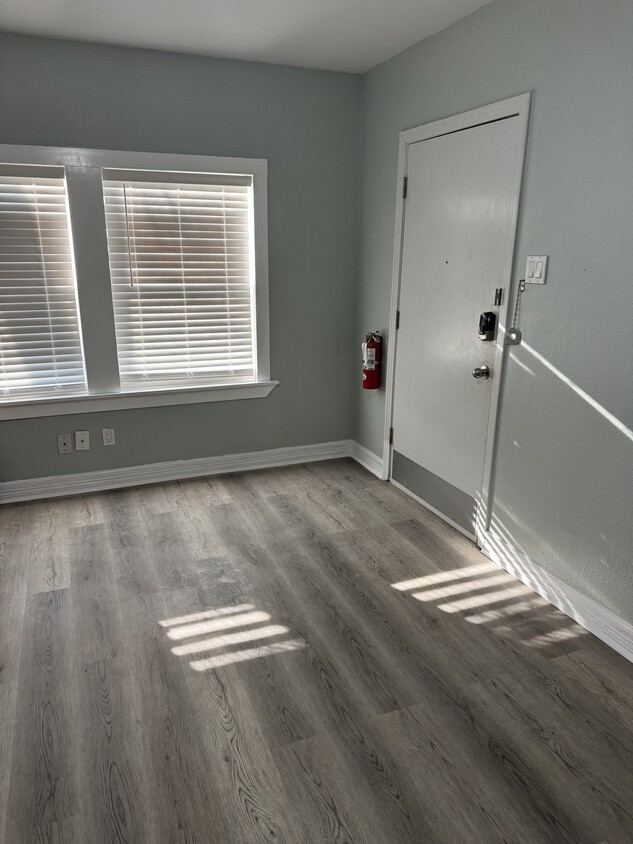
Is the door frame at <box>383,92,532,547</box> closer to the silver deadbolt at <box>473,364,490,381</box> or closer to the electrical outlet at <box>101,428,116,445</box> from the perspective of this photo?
the silver deadbolt at <box>473,364,490,381</box>

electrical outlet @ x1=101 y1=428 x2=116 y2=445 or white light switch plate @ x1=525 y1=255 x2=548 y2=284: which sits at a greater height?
white light switch plate @ x1=525 y1=255 x2=548 y2=284

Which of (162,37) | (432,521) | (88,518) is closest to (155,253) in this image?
(162,37)

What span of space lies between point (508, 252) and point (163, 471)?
2545 millimetres

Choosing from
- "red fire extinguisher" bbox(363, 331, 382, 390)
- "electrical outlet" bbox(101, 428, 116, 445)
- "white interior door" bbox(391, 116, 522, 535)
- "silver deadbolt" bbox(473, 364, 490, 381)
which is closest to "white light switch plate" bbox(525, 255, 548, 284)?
"white interior door" bbox(391, 116, 522, 535)

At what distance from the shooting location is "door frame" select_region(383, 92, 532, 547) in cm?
259

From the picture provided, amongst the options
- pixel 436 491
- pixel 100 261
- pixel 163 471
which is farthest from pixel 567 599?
pixel 100 261

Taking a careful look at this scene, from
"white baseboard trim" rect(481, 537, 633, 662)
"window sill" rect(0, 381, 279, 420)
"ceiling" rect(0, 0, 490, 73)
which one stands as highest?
"ceiling" rect(0, 0, 490, 73)

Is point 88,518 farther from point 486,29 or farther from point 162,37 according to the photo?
point 486,29

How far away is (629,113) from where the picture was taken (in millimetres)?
2082

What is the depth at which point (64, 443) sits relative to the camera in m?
3.66

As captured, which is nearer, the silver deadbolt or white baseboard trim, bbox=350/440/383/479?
the silver deadbolt

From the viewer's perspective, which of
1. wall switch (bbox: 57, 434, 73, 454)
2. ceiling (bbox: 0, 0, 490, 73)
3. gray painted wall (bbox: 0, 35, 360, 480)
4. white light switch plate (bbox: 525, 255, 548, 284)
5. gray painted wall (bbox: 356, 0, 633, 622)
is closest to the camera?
gray painted wall (bbox: 356, 0, 633, 622)

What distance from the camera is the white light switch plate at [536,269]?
250 centimetres

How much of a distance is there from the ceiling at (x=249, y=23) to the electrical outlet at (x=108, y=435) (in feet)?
7.15
